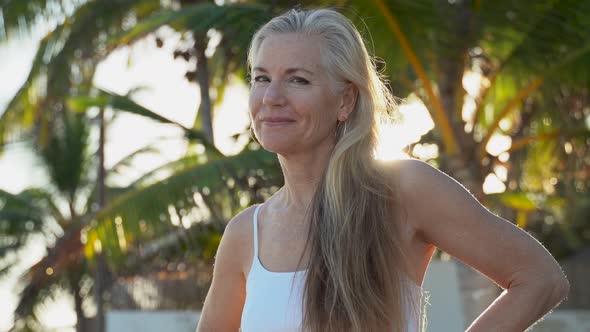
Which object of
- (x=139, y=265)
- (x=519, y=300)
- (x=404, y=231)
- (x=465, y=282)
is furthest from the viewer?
(x=139, y=265)

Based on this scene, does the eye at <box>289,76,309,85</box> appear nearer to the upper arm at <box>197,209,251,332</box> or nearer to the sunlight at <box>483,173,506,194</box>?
the upper arm at <box>197,209,251,332</box>

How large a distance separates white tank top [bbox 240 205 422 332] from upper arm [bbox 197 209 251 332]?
0.19m

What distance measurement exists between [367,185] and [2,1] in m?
9.03

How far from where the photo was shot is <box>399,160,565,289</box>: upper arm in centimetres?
227

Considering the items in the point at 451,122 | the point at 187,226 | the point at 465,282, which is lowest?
the point at 465,282

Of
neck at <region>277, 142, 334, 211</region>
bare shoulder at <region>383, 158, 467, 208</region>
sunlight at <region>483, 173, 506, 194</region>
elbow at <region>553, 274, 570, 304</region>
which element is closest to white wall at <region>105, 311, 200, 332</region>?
sunlight at <region>483, 173, 506, 194</region>

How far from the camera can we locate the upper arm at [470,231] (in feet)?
7.46

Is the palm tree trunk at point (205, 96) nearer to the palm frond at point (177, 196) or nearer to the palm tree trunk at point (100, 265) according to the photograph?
the palm frond at point (177, 196)

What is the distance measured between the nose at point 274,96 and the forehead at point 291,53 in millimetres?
43

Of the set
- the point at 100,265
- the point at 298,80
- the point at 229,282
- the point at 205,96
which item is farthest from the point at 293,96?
the point at 100,265

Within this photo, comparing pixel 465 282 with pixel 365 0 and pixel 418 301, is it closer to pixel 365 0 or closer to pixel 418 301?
pixel 365 0

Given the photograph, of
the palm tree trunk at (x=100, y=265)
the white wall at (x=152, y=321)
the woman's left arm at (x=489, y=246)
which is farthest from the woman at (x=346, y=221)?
the palm tree trunk at (x=100, y=265)

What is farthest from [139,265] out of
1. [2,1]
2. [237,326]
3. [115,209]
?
[237,326]

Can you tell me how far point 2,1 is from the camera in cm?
1080
